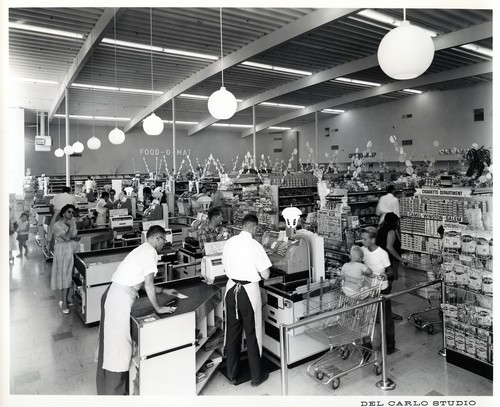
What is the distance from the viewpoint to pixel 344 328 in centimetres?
362

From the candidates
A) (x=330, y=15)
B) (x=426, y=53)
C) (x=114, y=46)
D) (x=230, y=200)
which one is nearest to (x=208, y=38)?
(x=114, y=46)

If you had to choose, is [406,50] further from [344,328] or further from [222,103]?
[344,328]

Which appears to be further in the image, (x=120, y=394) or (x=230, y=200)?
(x=230, y=200)

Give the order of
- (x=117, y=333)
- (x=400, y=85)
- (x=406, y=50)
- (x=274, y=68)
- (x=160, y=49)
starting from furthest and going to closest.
→ (x=400, y=85)
(x=274, y=68)
(x=160, y=49)
(x=117, y=333)
(x=406, y=50)

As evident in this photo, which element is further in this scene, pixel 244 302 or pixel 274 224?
pixel 274 224

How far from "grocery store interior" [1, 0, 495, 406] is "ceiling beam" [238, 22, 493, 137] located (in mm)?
48

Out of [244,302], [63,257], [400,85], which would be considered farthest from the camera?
[400,85]

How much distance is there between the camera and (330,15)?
25.4 feet

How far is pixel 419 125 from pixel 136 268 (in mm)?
16611

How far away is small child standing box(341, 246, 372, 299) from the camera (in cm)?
383

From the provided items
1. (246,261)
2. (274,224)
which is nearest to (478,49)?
(274,224)

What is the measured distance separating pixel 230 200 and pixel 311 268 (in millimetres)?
6774

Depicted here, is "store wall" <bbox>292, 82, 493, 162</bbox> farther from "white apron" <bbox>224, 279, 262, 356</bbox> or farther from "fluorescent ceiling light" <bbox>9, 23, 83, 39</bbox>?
"fluorescent ceiling light" <bbox>9, 23, 83, 39</bbox>

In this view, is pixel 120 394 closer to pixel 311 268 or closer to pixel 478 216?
pixel 311 268
